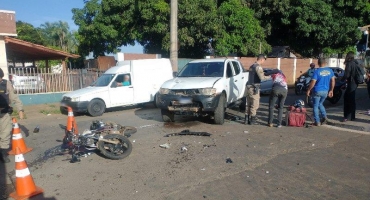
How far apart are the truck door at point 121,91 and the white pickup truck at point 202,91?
3.24 meters

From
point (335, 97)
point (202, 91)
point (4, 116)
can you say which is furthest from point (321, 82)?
point (4, 116)

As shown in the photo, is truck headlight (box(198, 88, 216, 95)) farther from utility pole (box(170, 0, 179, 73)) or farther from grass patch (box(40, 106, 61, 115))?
grass patch (box(40, 106, 61, 115))

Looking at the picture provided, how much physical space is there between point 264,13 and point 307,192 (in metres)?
21.5

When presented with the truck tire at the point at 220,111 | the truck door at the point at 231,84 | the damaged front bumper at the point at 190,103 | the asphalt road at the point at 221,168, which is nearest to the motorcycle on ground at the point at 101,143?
the asphalt road at the point at 221,168

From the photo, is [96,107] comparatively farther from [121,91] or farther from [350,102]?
[350,102]

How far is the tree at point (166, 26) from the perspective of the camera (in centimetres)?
1823

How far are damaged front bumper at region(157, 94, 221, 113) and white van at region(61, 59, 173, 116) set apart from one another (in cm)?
382

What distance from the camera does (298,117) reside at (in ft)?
24.6

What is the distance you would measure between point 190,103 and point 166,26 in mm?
11851

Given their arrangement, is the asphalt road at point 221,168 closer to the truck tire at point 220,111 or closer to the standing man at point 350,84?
the truck tire at point 220,111

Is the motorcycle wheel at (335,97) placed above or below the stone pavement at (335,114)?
above

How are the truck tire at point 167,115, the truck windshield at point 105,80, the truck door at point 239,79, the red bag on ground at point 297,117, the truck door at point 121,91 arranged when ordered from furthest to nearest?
the truck windshield at point 105,80
the truck door at point 121,91
the truck door at point 239,79
the truck tire at point 167,115
the red bag on ground at point 297,117

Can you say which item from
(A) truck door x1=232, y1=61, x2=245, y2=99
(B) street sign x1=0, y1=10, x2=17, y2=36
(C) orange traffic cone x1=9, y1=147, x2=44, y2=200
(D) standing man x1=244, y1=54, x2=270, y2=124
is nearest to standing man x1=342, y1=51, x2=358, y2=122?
(D) standing man x1=244, y1=54, x2=270, y2=124

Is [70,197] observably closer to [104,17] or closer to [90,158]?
[90,158]
